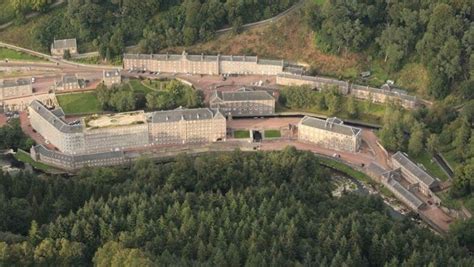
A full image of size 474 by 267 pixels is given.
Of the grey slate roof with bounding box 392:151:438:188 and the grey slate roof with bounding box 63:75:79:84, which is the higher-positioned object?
the grey slate roof with bounding box 63:75:79:84

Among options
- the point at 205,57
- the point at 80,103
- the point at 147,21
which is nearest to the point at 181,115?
the point at 80,103

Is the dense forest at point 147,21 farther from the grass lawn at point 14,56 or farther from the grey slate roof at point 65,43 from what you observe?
the grass lawn at point 14,56

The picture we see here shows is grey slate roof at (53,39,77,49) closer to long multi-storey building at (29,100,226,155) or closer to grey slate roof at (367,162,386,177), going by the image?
long multi-storey building at (29,100,226,155)

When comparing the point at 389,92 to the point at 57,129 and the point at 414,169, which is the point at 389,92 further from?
the point at 57,129

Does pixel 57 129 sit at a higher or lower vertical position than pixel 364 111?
lower

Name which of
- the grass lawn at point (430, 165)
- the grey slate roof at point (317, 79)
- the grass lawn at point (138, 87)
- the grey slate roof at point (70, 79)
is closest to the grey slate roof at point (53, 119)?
the grey slate roof at point (70, 79)

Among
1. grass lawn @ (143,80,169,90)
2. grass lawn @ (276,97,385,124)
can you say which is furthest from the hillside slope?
grass lawn @ (143,80,169,90)

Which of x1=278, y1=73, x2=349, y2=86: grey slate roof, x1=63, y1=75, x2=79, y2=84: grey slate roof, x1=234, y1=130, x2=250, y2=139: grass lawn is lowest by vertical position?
x1=234, y1=130, x2=250, y2=139: grass lawn
